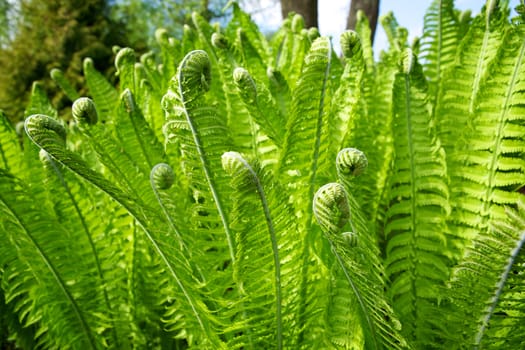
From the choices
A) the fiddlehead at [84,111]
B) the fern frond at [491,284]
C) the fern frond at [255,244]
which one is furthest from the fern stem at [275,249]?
the fiddlehead at [84,111]

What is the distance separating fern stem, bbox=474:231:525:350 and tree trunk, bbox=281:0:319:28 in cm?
313

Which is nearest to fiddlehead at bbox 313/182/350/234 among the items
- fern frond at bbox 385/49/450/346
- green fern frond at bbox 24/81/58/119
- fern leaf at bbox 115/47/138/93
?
fern frond at bbox 385/49/450/346

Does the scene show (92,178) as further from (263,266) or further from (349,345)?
(349,345)

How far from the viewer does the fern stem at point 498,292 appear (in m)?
0.59

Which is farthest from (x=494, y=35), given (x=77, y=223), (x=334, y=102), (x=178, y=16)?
(x=178, y=16)

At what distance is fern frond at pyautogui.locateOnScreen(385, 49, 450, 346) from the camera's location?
2.77 ft

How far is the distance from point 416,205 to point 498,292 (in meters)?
0.24

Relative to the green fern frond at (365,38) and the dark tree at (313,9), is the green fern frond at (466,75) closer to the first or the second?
the green fern frond at (365,38)

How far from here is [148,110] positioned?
1.29 metres

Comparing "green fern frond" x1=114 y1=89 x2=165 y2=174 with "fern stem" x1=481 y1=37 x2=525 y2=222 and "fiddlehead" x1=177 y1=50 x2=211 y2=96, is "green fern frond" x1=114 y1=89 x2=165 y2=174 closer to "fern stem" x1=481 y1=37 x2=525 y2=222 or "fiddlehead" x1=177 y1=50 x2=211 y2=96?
"fiddlehead" x1=177 y1=50 x2=211 y2=96

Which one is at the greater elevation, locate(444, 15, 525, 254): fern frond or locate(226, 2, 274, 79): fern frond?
locate(226, 2, 274, 79): fern frond

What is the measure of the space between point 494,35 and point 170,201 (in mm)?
738

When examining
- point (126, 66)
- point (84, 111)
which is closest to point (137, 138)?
point (84, 111)

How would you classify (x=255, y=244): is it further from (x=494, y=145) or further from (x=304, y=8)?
(x=304, y=8)
